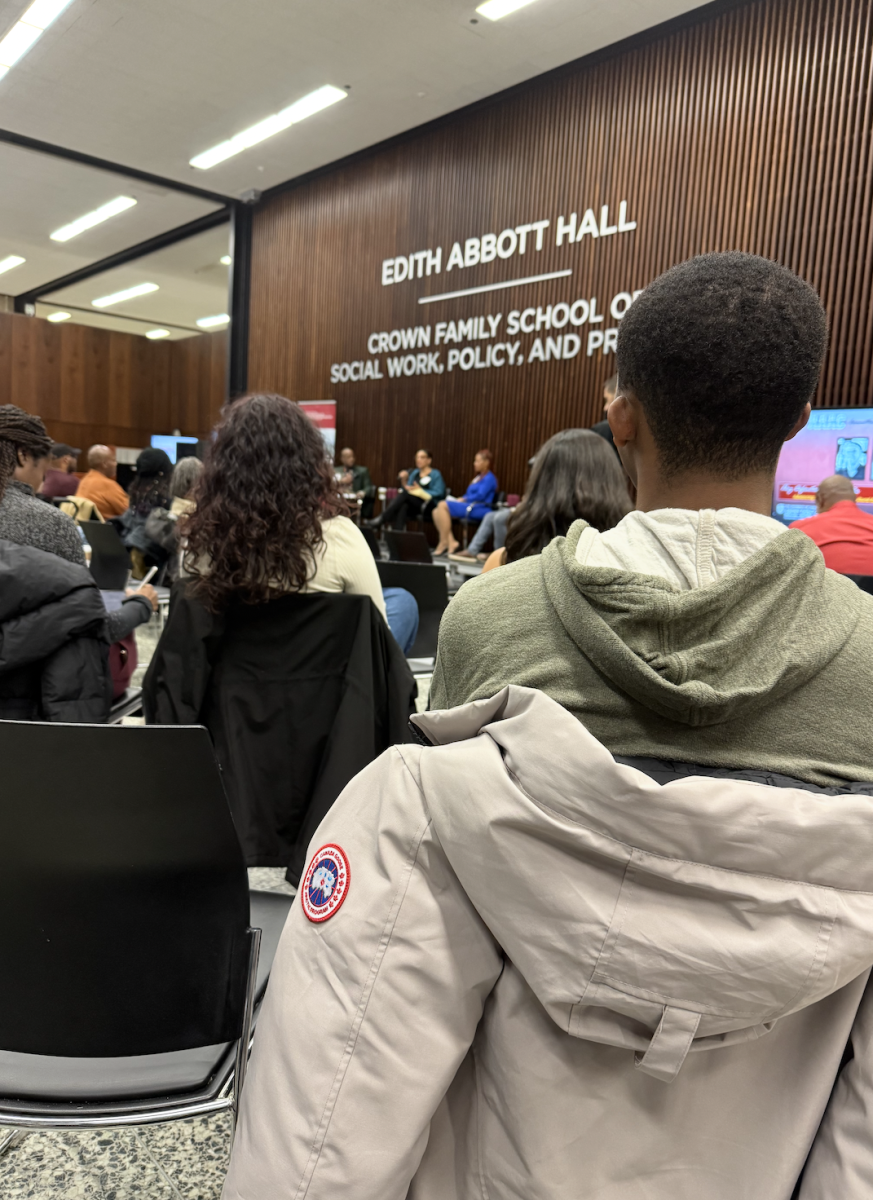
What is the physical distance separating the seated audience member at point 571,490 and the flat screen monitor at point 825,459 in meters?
4.14

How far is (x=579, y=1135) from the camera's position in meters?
0.63

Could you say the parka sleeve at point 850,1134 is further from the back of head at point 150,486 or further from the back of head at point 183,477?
the back of head at point 150,486

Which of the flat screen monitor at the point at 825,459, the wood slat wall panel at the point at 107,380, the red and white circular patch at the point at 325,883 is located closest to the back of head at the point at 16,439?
the red and white circular patch at the point at 325,883

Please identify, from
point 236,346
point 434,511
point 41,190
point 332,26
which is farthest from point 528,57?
point 41,190

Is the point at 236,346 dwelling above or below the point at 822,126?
below

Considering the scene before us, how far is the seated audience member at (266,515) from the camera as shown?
1.88m

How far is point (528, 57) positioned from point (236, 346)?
5.77m

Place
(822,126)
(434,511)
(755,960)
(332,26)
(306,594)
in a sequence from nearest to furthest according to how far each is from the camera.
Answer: (755,960) < (306,594) < (822,126) < (332,26) < (434,511)

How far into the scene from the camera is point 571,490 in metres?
2.30

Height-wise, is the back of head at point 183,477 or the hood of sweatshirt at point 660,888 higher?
the back of head at point 183,477

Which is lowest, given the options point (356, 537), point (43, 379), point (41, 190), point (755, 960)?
point (755, 960)

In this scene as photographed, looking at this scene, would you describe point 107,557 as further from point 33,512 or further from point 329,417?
point 329,417

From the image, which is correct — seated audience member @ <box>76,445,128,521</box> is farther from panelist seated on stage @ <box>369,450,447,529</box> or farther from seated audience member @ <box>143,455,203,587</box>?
panelist seated on stage @ <box>369,450,447,529</box>

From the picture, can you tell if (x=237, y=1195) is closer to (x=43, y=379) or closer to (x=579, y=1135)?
(x=579, y=1135)
